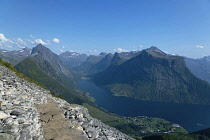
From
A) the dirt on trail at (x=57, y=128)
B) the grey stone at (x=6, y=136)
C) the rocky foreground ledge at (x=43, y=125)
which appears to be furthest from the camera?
the dirt on trail at (x=57, y=128)

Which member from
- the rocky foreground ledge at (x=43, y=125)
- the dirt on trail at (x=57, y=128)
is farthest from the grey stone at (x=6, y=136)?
the dirt on trail at (x=57, y=128)

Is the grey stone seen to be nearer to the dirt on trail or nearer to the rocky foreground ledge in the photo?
the rocky foreground ledge

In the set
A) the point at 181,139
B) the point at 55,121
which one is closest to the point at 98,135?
the point at 55,121

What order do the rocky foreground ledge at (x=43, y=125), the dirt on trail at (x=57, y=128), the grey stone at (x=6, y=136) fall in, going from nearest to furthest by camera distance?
the grey stone at (x=6, y=136), the rocky foreground ledge at (x=43, y=125), the dirt on trail at (x=57, y=128)

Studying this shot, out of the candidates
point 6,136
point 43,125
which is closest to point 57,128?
point 43,125

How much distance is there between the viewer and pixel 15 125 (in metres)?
14.5

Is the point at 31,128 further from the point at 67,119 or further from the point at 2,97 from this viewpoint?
the point at 2,97

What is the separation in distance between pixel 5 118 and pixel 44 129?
3.77 meters

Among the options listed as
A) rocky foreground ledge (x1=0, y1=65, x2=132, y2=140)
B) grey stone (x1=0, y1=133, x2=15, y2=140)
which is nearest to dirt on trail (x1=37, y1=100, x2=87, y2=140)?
rocky foreground ledge (x1=0, y1=65, x2=132, y2=140)

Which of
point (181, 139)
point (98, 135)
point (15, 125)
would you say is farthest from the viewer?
point (181, 139)

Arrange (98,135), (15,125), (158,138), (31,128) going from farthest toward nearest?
(158,138), (98,135), (31,128), (15,125)

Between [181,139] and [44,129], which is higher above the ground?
[44,129]

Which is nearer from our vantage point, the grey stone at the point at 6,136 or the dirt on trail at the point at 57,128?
the grey stone at the point at 6,136

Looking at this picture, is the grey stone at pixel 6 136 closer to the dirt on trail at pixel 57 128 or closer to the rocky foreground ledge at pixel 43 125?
the rocky foreground ledge at pixel 43 125
